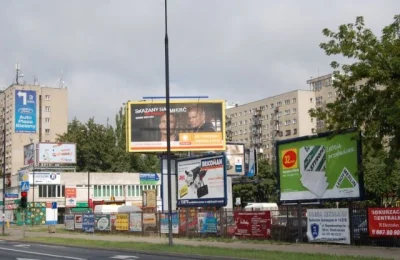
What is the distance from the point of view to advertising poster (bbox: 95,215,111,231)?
1695 inches

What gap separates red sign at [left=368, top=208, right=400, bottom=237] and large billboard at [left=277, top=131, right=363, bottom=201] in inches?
62.6

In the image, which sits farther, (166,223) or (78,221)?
(78,221)

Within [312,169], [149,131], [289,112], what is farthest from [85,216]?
[289,112]

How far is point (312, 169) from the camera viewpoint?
2834 centimetres

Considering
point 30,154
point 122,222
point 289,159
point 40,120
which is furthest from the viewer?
point 40,120

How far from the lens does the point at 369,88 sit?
2300cm

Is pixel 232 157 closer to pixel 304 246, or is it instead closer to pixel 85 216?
pixel 85 216

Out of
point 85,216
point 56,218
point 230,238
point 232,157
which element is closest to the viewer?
point 230,238

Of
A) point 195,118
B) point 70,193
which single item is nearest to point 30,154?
point 70,193

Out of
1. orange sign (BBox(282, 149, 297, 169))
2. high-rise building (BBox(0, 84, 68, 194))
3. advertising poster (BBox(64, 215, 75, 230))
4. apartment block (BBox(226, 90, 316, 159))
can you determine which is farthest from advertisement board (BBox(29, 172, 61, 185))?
orange sign (BBox(282, 149, 297, 169))

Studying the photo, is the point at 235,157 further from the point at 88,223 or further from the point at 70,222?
the point at 88,223

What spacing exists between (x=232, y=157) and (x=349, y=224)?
3781cm

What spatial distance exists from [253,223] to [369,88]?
10.6 metres

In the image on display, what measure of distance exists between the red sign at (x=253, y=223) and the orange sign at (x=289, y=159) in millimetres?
2435
